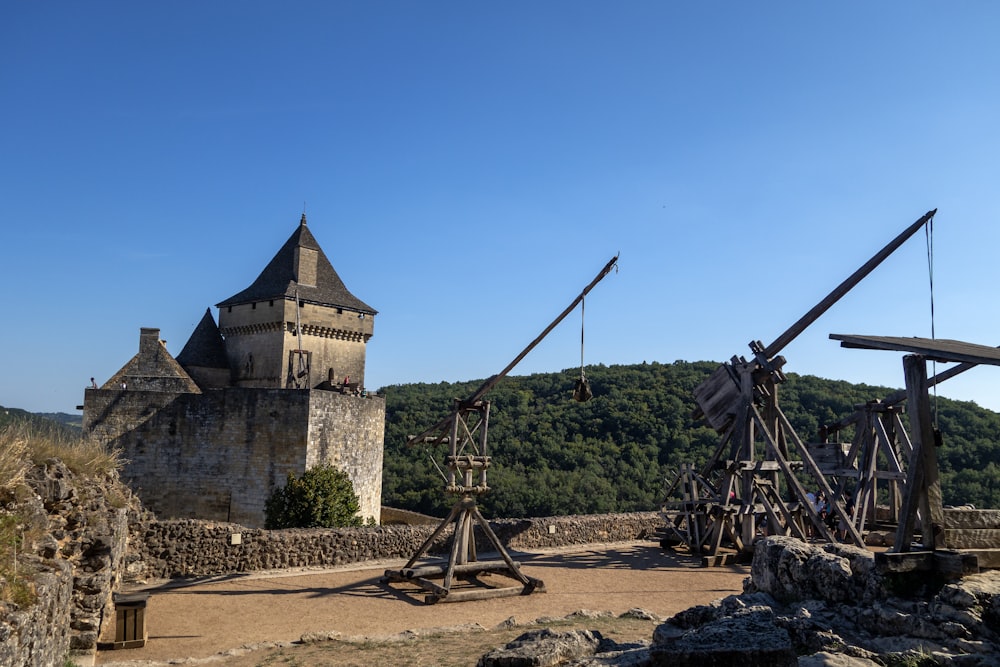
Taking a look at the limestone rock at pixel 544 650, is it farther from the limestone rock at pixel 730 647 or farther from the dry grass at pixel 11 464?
the dry grass at pixel 11 464

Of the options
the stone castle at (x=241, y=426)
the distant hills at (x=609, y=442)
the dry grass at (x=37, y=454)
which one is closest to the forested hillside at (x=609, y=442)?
the distant hills at (x=609, y=442)

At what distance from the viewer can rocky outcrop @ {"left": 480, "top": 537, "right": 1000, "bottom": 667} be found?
400 cm

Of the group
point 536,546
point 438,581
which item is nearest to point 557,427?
point 536,546

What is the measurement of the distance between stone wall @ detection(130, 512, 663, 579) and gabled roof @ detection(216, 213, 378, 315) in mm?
14796

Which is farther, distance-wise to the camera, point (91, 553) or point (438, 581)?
point (438, 581)

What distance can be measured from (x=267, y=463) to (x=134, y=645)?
1194cm

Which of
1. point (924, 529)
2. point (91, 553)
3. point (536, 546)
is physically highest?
point (924, 529)

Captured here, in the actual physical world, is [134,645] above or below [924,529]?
below

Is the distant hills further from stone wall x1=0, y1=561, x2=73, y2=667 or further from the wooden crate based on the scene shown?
stone wall x1=0, y1=561, x2=73, y2=667

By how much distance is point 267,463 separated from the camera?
769 inches

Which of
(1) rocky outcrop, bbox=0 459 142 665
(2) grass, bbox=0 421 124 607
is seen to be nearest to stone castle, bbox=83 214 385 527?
(1) rocky outcrop, bbox=0 459 142 665

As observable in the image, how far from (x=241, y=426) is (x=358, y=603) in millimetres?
10968

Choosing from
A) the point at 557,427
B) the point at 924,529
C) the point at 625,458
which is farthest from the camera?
the point at 557,427

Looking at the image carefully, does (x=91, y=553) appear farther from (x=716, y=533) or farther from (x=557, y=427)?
(x=557, y=427)
